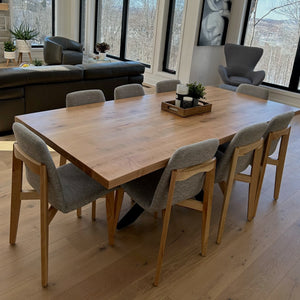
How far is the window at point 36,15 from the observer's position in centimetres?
787

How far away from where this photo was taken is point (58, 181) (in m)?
1.73

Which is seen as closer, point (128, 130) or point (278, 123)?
point (128, 130)

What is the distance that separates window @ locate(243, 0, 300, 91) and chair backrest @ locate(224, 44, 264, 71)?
52 cm

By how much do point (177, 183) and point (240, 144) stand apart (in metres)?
0.56

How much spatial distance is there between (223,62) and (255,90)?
3505 millimetres

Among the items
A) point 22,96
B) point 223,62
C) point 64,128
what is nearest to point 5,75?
point 22,96

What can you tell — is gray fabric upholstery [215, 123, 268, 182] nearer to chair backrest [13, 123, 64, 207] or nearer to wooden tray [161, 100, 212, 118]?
wooden tray [161, 100, 212, 118]

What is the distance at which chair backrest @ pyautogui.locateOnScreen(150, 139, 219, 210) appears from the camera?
175cm

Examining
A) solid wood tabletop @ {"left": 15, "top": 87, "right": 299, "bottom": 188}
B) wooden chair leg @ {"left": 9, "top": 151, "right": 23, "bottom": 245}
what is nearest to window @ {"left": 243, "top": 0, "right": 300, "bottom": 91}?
solid wood tabletop @ {"left": 15, "top": 87, "right": 299, "bottom": 188}

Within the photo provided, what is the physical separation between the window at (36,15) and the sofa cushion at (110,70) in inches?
182

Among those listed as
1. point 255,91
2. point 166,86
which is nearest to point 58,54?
point 166,86

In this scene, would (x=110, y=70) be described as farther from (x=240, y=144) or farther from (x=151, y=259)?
(x=151, y=259)

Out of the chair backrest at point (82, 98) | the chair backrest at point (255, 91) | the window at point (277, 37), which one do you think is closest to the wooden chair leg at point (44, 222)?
the chair backrest at point (82, 98)

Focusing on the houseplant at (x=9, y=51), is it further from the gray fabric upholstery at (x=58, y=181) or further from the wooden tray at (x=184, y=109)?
the gray fabric upholstery at (x=58, y=181)
